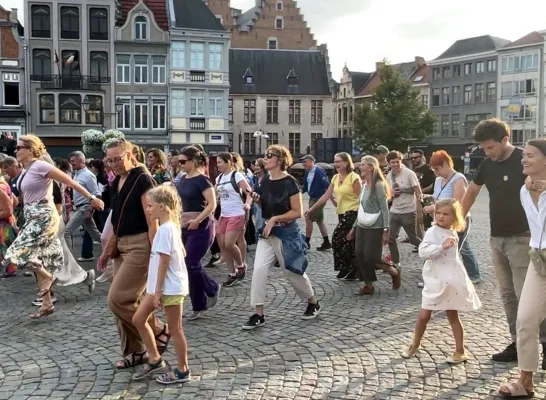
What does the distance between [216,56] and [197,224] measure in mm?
42653

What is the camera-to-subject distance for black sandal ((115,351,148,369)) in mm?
5230

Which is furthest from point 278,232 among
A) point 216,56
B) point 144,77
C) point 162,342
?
point 216,56

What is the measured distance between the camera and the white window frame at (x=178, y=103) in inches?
1828

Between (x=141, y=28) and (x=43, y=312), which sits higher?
(x=141, y=28)

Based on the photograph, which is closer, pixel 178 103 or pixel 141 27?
pixel 141 27

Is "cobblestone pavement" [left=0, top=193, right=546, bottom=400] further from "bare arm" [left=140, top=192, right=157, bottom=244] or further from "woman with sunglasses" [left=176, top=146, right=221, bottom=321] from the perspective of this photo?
"bare arm" [left=140, top=192, right=157, bottom=244]

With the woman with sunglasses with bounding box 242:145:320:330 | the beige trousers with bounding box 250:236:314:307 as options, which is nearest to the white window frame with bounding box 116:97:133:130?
the woman with sunglasses with bounding box 242:145:320:330

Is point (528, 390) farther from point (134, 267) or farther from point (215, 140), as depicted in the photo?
point (215, 140)

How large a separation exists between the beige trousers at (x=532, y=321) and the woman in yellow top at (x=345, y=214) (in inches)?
178

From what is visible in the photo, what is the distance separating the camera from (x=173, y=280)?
482 centimetres

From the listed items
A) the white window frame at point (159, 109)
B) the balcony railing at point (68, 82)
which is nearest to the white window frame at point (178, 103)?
the white window frame at point (159, 109)

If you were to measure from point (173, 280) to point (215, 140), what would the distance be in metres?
43.4

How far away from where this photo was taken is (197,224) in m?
6.75

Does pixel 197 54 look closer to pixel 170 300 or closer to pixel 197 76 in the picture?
pixel 197 76
